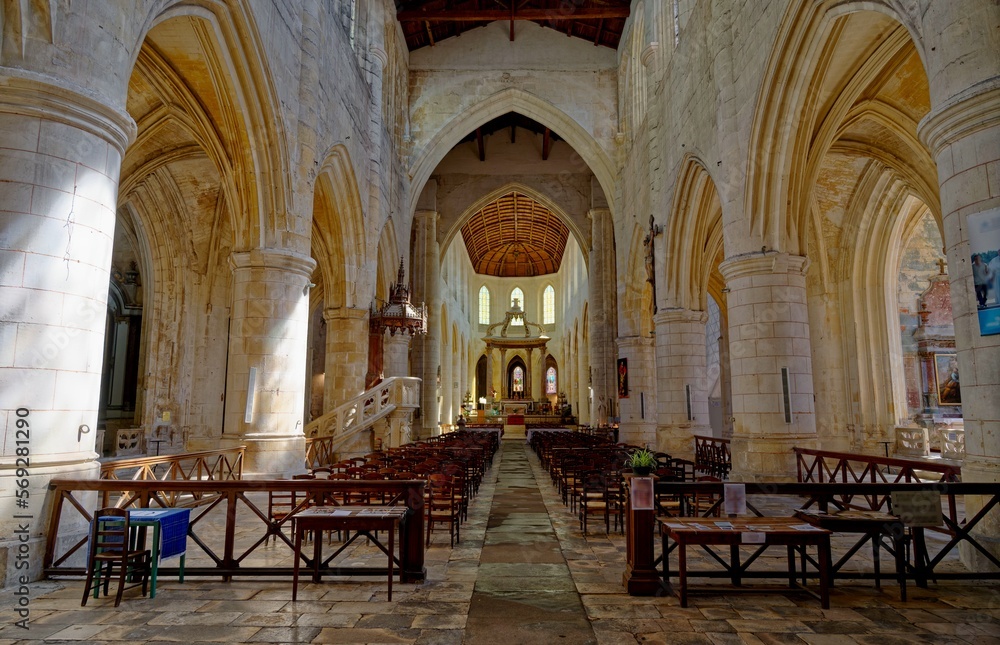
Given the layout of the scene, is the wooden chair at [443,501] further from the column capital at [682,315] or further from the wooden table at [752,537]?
the column capital at [682,315]

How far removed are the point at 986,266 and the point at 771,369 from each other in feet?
16.6

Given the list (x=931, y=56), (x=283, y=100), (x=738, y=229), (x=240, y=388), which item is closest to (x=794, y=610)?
(x=931, y=56)

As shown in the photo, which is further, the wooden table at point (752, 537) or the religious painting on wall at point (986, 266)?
the religious painting on wall at point (986, 266)

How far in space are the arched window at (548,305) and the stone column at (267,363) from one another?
122ft

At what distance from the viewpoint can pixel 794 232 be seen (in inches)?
402

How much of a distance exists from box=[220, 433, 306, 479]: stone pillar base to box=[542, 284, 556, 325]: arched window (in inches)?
1477

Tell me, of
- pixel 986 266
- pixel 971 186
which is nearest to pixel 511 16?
pixel 971 186

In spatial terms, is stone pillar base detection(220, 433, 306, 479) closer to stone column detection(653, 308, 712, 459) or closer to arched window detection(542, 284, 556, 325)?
stone column detection(653, 308, 712, 459)

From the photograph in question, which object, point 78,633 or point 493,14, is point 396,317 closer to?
point 493,14

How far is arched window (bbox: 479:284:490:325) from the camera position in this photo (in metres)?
47.6

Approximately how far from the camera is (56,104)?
495cm

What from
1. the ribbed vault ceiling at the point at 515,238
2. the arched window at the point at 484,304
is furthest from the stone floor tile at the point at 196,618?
the arched window at the point at 484,304

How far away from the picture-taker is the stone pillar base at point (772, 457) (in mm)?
9477

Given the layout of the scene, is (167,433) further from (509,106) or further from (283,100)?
(509,106)
